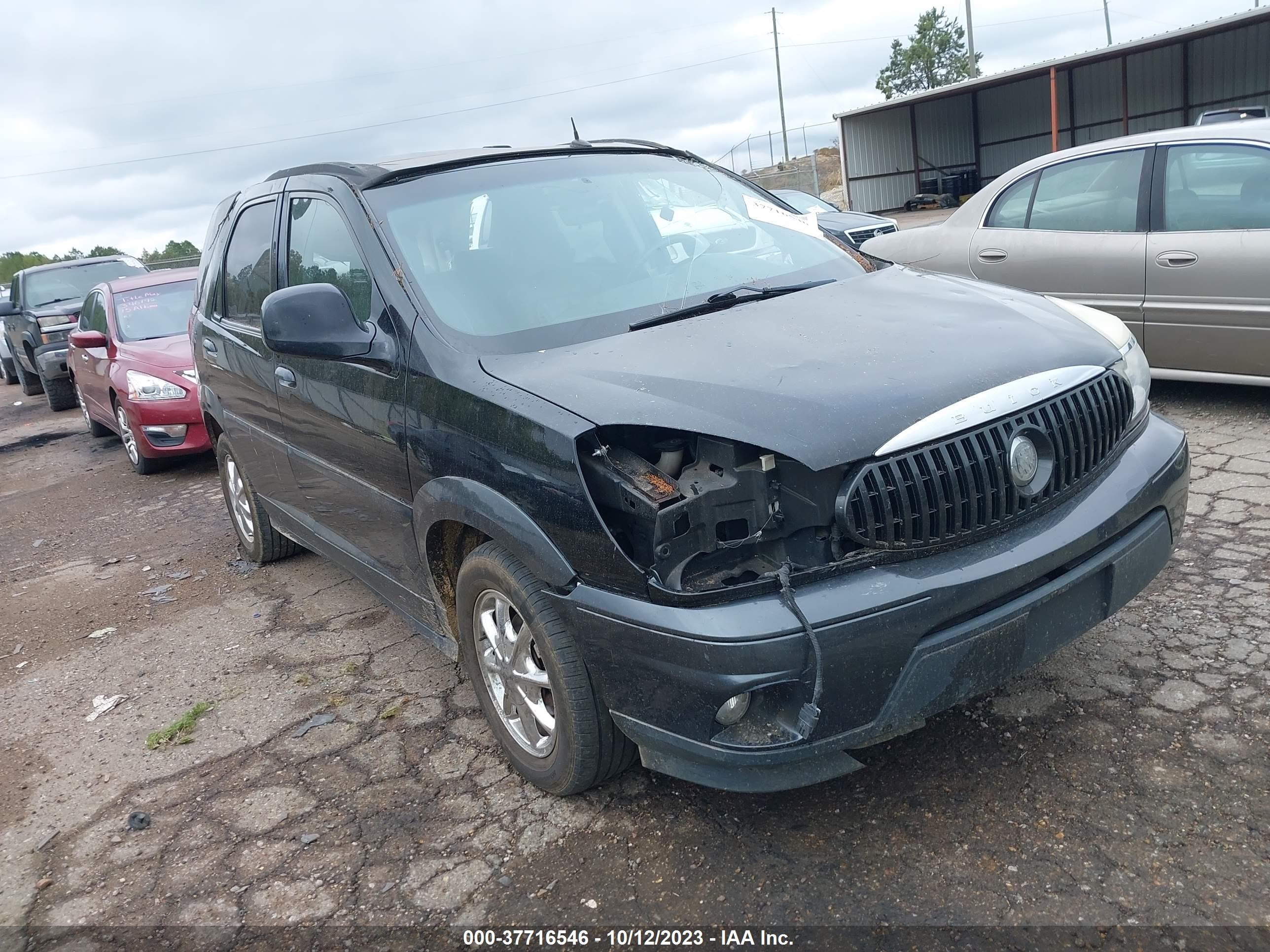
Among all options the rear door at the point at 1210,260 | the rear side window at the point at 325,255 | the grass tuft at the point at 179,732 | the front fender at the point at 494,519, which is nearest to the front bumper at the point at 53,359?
the rear side window at the point at 325,255

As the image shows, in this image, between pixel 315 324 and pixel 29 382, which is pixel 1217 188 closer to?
pixel 315 324

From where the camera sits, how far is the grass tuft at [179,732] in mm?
3723

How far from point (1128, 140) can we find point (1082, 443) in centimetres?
406

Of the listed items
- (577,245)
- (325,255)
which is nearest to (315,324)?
(325,255)

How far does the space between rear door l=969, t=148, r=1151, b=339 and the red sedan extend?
5.57 meters

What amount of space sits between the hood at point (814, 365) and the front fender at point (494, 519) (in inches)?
12.5

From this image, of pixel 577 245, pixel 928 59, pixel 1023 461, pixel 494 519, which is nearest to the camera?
pixel 1023 461

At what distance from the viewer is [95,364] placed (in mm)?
9109

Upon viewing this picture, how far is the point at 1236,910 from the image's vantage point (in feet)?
7.30

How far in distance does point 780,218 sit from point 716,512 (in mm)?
1955

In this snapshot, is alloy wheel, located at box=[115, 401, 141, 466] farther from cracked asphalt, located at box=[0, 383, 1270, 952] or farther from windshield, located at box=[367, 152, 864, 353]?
windshield, located at box=[367, 152, 864, 353]

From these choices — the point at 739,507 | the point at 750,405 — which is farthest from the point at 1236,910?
the point at 750,405

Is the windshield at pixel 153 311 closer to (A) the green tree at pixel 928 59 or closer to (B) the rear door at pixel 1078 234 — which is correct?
(B) the rear door at pixel 1078 234

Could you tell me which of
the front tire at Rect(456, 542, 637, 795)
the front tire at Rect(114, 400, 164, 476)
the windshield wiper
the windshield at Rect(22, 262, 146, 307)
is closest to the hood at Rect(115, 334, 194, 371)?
the front tire at Rect(114, 400, 164, 476)
